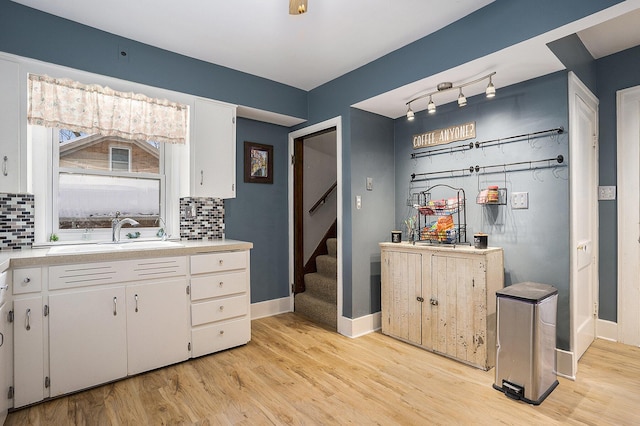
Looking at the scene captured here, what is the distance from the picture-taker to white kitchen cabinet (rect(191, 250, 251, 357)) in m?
2.68

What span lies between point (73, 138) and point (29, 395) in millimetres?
1864

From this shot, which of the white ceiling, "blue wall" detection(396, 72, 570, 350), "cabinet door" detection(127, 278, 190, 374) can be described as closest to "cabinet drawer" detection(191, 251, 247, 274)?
"cabinet door" detection(127, 278, 190, 374)

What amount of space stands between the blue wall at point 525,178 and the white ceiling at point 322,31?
163 millimetres

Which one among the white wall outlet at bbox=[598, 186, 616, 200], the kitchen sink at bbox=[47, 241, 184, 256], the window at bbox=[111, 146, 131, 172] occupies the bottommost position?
the kitchen sink at bbox=[47, 241, 184, 256]

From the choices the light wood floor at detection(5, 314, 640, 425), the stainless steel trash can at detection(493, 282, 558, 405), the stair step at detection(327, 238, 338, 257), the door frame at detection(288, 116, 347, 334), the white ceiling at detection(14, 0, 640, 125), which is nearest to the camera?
the light wood floor at detection(5, 314, 640, 425)

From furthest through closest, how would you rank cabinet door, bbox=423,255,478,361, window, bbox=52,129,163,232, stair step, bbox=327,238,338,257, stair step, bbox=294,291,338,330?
stair step, bbox=327,238,338,257
stair step, bbox=294,291,338,330
window, bbox=52,129,163,232
cabinet door, bbox=423,255,478,361

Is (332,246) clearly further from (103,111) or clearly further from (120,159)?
(103,111)

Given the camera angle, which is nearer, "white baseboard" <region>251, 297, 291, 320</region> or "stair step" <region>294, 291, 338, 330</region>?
"stair step" <region>294, 291, 338, 330</region>

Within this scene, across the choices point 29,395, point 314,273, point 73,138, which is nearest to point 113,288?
point 29,395

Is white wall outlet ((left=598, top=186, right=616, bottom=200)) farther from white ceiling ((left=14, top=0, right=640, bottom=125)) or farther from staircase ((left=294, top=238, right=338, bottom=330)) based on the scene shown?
staircase ((left=294, top=238, right=338, bottom=330))

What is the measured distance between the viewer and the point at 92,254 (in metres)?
2.21

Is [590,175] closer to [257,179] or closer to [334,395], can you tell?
[334,395]

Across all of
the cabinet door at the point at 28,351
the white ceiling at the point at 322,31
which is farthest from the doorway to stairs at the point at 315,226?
the cabinet door at the point at 28,351

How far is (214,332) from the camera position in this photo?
9.11 ft
